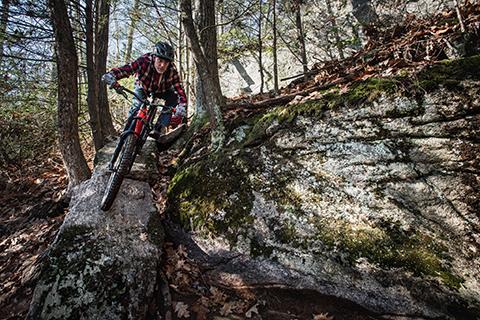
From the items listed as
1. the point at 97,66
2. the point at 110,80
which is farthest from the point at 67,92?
the point at 97,66

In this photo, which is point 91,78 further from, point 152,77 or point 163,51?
point 163,51

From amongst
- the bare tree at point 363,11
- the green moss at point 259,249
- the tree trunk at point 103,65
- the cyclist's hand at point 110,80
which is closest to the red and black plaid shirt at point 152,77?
the cyclist's hand at point 110,80

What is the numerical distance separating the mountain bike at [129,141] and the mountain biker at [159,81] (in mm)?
161

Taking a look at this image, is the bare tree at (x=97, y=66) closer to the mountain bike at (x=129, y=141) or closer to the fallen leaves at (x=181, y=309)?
the mountain bike at (x=129, y=141)

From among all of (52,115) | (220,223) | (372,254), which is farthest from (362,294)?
(52,115)

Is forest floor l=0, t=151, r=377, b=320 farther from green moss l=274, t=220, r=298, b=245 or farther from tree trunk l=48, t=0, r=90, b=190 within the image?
tree trunk l=48, t=0, r=90, b=190

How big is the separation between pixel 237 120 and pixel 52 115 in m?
7.05

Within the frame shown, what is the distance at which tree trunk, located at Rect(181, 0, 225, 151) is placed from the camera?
4.38 meters

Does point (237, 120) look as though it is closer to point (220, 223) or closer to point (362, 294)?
point (220, 223)

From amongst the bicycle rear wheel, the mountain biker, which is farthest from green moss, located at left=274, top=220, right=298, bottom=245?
the bicycle rear wheel

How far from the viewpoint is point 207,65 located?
15.6 ft

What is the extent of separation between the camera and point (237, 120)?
17.3 feet

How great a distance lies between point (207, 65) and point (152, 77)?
0.97 metres

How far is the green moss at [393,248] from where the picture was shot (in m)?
2.77
